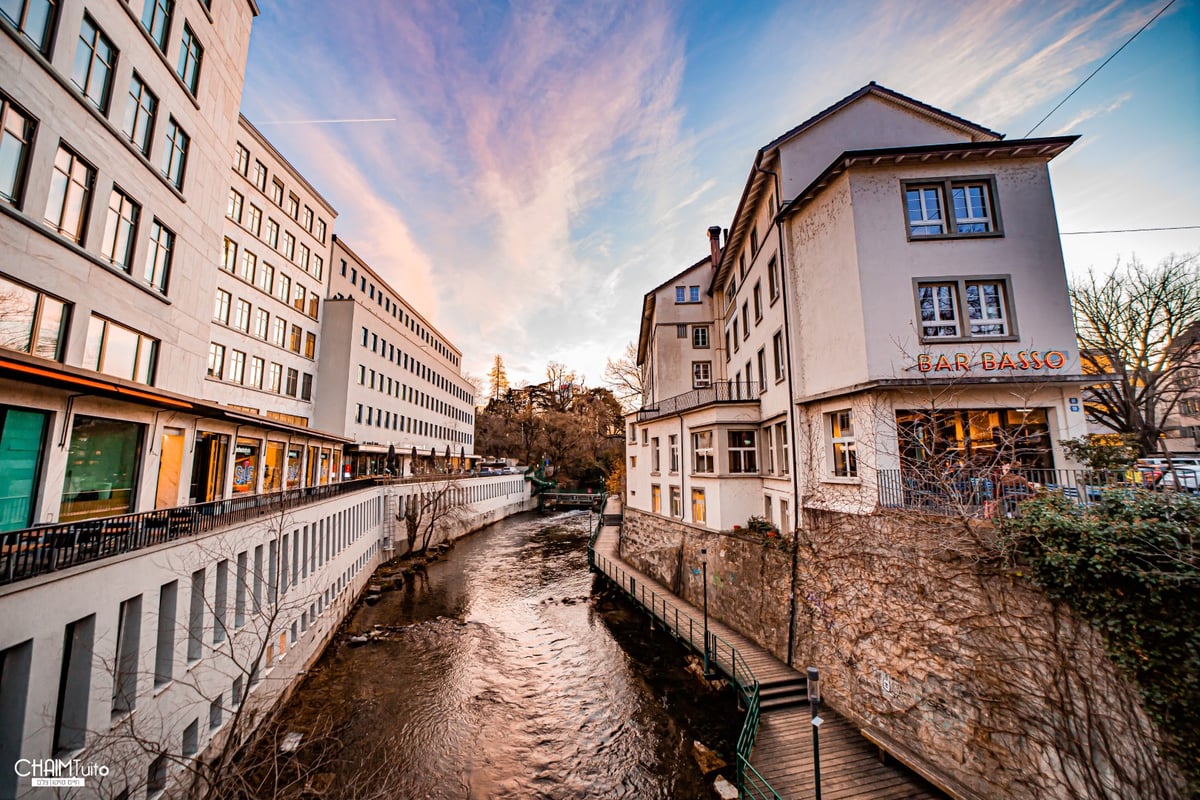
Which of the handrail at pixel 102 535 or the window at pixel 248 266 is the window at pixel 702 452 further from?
the window at pixel 248 266

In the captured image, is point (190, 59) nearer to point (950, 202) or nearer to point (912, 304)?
point (912, 304)

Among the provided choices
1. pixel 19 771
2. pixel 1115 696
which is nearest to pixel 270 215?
pixel 19 771

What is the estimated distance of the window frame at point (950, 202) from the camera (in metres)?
12.3

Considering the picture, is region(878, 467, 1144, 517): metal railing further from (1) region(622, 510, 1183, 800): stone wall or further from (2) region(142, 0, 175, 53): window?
(2) region(142, 0, 175, 53): window

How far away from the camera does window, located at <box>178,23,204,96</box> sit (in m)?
12.6

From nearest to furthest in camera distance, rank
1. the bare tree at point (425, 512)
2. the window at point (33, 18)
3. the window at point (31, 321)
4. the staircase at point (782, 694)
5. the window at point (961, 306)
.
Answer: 1. the window at point (33, 18)
2. the window at point (31, 321)
3. the window at point (961, 306)
4. the staircase at point (782, 694)
5. the bare tree at point (425, 512)

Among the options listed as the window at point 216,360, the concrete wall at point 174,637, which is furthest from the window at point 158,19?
the window at point 216,360

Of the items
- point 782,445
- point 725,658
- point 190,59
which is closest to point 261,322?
point 190,59

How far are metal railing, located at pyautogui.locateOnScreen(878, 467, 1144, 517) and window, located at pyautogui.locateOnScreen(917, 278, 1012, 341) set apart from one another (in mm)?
3811

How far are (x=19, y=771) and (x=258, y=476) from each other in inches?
542

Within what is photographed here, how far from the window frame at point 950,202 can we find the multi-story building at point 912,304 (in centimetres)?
3

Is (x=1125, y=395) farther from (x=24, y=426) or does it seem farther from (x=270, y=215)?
(x=270, y=215)

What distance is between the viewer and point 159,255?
11.9 meters

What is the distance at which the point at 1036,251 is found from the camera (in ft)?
39.6
